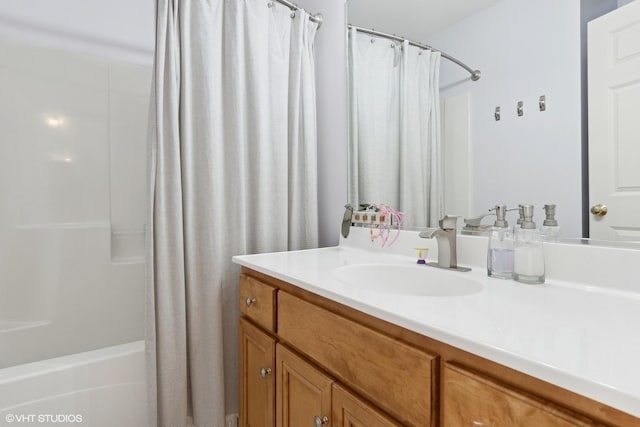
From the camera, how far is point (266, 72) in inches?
59.0

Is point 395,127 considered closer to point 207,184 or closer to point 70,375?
point 207,184

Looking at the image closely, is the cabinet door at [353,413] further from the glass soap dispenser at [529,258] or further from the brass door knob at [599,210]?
the brass door knob at [599,210]

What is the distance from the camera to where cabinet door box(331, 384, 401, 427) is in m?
0.70

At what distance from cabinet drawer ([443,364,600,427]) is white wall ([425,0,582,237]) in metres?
0.62

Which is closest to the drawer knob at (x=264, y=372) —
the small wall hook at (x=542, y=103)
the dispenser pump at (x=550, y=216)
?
the dispenser pump at (x=550, y=216)

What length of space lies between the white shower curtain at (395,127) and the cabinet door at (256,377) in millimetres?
726

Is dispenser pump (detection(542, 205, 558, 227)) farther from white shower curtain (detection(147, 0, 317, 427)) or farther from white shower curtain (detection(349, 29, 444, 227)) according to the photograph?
white shower curtain (detection(147, 0, 317, 427))

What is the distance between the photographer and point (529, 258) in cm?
87

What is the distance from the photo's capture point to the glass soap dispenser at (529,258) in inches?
34.2

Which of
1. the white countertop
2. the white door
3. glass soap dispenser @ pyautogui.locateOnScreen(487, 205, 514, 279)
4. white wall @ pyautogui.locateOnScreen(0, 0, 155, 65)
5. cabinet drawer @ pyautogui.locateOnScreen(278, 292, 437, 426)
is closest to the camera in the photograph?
the white countertop

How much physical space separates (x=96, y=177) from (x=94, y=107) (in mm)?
374

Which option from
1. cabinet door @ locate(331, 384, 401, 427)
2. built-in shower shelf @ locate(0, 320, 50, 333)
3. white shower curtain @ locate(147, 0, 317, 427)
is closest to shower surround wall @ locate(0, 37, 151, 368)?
built-in shower shelf @ locate(0, 320, 50, 333)

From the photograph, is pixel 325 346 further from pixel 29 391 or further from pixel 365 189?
pixel 29 391

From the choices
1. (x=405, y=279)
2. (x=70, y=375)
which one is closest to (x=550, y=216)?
(x=405, y=279)
